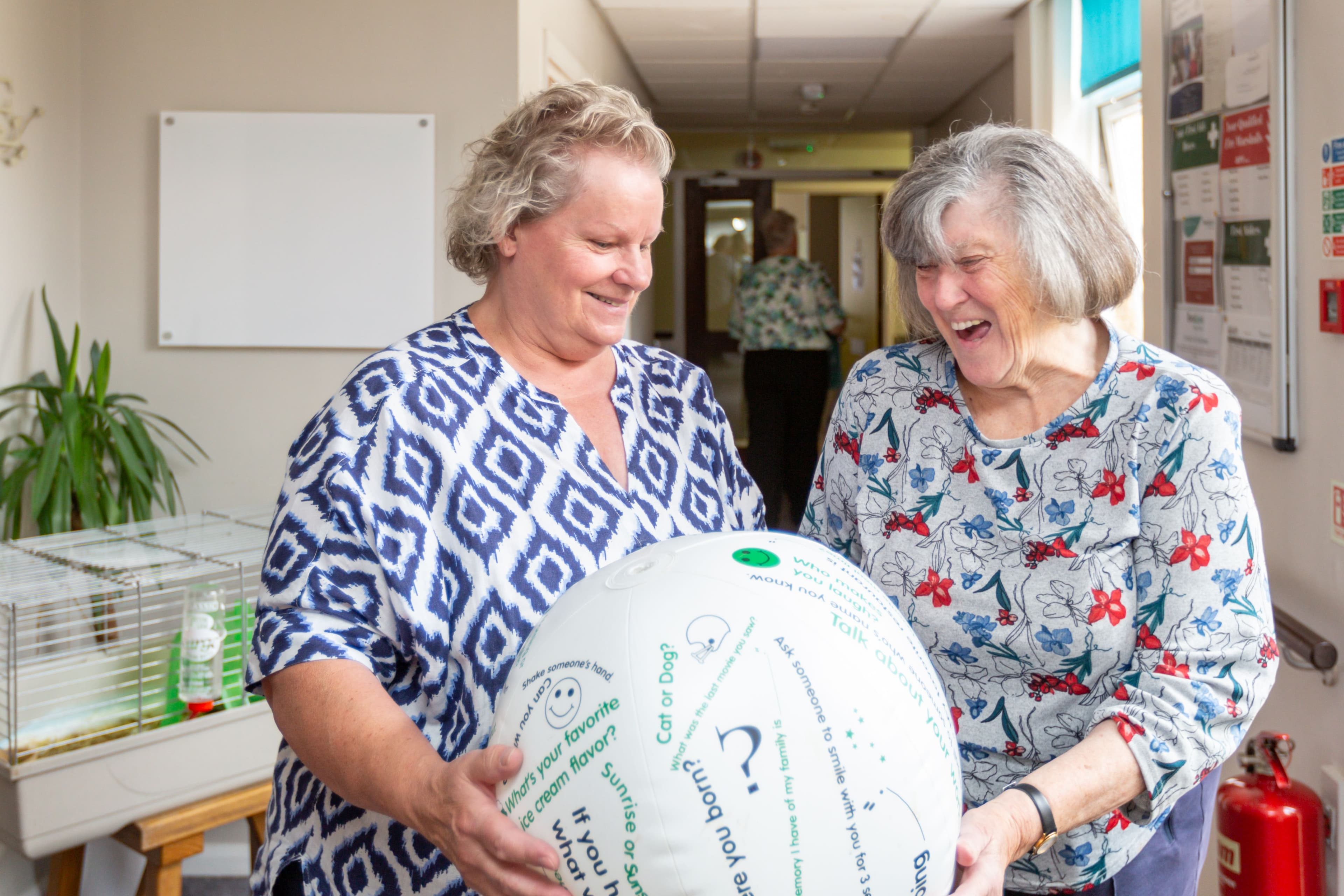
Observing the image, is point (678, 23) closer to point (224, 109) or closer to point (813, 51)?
point (813, 51)

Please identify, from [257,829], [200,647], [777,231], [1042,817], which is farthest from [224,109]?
[777,231]

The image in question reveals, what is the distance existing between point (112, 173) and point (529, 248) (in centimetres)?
301

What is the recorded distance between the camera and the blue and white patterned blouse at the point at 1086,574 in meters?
1.15

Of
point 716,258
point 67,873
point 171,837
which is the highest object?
point 716,258

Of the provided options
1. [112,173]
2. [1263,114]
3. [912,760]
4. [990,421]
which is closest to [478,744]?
[912,760]

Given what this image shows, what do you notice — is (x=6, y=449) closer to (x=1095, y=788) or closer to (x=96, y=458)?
(x=96, y=458)

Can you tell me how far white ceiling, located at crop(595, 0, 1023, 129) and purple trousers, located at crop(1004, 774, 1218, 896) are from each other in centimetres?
453

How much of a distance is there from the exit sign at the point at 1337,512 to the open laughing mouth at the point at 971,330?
123cm

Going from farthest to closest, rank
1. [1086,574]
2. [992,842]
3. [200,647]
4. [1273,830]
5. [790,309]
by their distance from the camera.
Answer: [790,309]
[200,647]
[1273,830]
[1086,574]
[992,842]

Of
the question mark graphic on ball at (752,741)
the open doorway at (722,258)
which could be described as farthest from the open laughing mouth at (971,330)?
the open doorway at (722,258)

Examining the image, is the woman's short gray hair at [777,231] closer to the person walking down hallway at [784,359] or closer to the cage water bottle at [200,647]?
the person walking down hallway at [784,359]

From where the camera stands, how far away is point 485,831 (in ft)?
2.77

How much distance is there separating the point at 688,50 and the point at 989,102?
2.01m

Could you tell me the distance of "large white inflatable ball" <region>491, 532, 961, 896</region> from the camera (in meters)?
0.78
